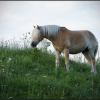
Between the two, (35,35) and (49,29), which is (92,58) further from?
(35,35)

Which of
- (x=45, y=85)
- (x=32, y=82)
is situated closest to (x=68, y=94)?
(x=45, y=85)

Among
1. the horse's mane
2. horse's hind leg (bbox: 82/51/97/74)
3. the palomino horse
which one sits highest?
the horse's mane

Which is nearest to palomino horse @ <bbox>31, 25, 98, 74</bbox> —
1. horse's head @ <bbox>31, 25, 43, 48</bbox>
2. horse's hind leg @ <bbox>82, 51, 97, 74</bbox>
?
horse's head @ <bbox>31, 25, 43, 48</bbox>

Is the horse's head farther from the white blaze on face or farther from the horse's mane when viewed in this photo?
the horse's mane

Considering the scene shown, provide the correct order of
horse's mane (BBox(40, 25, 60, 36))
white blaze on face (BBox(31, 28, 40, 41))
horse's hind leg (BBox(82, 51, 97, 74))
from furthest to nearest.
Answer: horse's hind leg (BBox(82, 51, 97, 74)) → horse's mane (BBox(40, 25, 60, 36)) → white blaze on face (BBox(31, 28, 40, 41))

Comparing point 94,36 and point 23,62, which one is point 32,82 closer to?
point 23,62

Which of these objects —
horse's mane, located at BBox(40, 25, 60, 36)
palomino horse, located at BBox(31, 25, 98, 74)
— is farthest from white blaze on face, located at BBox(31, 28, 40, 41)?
horse's mane, located at BBox(40, 25, 60, 36)

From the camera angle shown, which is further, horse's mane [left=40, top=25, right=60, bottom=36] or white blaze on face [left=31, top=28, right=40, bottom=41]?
horse's mane [left=40, top=25, right=60, bottom=36]

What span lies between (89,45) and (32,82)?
154 inches

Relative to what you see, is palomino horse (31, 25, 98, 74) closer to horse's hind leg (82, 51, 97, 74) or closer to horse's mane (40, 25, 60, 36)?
horse's mane (40, 25, 60, 36)

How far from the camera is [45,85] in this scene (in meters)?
3.58

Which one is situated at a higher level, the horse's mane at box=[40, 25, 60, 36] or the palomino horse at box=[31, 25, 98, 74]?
the horse's mane at box=[40, 25, 60, 36]

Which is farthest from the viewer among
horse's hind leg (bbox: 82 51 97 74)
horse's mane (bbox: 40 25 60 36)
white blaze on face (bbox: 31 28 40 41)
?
horse's hind leg (bbox: 82 51 97 74)

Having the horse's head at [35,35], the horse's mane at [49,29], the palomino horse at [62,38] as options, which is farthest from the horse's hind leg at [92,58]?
the horse's head at [35,35]
